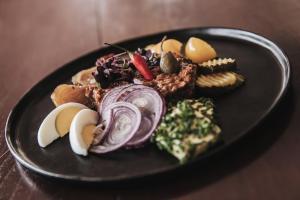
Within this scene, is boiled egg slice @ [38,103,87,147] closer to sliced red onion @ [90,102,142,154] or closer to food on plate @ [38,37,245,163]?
Answer: food on plate @ [38,37,245,163]

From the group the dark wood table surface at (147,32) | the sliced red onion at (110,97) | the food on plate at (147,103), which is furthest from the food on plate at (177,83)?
the dark wood table surface at (147,32)

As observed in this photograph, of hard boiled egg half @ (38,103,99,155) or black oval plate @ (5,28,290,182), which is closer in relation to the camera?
black oval plate @ (5,28,290,182)

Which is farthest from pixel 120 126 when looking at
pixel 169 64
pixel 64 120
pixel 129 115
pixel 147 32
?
pixel 147 32

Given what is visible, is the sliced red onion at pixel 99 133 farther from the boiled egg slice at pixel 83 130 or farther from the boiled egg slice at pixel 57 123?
the boiled egg slice at pixel 57 123

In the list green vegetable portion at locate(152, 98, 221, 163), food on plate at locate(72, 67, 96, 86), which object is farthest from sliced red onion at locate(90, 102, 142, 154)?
food on plate at locate(72, 67, 96, 86)

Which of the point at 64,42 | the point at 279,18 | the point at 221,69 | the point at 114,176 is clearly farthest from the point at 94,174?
the point at 64,42

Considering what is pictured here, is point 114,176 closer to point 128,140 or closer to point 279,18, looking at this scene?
point 128,140

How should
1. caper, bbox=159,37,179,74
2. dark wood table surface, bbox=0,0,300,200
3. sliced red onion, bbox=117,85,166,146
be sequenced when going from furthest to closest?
caper, bbox=159,37,179,74 → sliced red onion, bbox=117,85,166,146 → dark wood table surface, bbox=0,0,300,200
